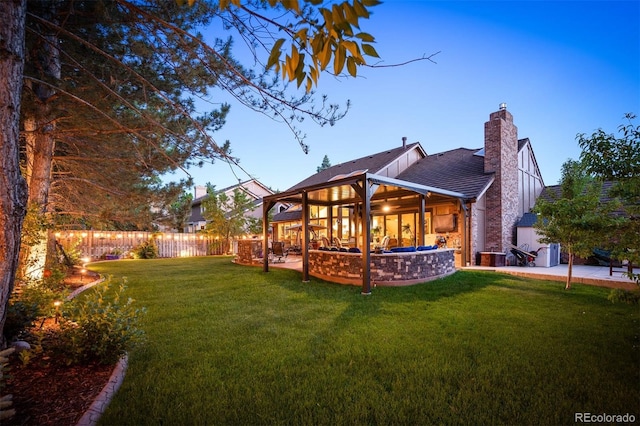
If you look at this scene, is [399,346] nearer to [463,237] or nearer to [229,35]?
[229,35]

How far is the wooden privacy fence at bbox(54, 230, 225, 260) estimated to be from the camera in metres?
17.5

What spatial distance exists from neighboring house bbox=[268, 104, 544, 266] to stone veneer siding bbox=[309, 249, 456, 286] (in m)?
2.00

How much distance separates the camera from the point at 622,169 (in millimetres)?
3695

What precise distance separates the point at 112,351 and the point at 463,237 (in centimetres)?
1254

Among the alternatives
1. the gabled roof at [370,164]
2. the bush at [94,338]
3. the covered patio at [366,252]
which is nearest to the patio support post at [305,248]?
the covered patio at [366,252]

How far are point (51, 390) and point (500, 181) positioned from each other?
15.3 m

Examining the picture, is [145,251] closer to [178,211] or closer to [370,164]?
[178,211]

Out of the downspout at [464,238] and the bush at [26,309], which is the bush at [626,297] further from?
the downspout at [464,238]

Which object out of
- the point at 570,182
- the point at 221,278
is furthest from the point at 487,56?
the point at 570,182

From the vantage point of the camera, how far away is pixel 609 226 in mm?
3732

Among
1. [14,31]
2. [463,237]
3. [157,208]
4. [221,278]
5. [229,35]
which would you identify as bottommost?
[221,278]

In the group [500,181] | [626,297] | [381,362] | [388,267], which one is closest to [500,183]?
[500,181]

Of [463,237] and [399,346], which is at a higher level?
[463,237]

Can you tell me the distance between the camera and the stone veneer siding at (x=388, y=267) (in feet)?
28.0
